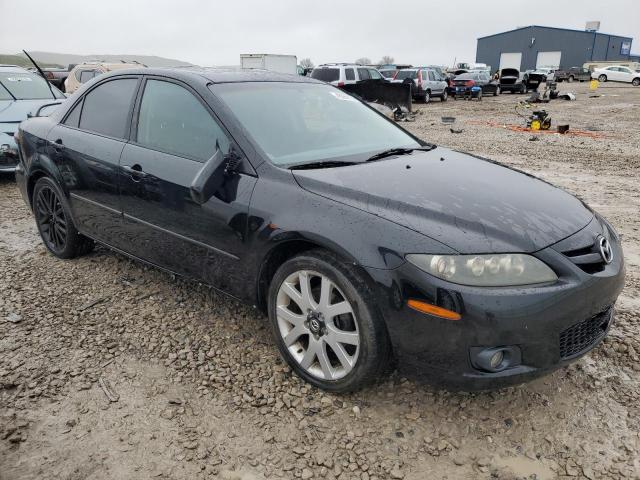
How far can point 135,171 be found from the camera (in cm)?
318

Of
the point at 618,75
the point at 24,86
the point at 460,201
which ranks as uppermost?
the point at 24,86

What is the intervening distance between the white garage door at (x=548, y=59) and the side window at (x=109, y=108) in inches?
2571

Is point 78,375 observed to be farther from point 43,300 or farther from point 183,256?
point 43,300

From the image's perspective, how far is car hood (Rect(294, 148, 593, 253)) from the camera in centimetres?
220

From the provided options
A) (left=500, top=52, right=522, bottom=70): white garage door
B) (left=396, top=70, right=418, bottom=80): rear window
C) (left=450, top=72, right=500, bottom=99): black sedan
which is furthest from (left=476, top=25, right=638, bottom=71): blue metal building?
(left=396, top=70, right=418, bottom=80): rear window

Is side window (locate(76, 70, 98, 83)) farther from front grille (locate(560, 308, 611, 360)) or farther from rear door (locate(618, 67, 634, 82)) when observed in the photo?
rear door (locate(618, 67, 634, 82))

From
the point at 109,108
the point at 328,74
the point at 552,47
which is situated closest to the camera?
the point at 109,108

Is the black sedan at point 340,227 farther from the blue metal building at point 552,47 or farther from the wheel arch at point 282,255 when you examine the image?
the blue metal building at point 552,47

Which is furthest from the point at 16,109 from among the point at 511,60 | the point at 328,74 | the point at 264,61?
the point at 511,60

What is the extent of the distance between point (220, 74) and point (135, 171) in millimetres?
825

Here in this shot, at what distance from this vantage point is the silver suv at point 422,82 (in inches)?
913

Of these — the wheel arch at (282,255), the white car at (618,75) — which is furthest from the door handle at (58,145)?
the white car at (618,75)

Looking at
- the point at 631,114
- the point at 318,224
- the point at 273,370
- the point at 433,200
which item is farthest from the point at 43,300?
the point at 631,114

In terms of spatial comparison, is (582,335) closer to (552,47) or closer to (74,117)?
(74,117)
